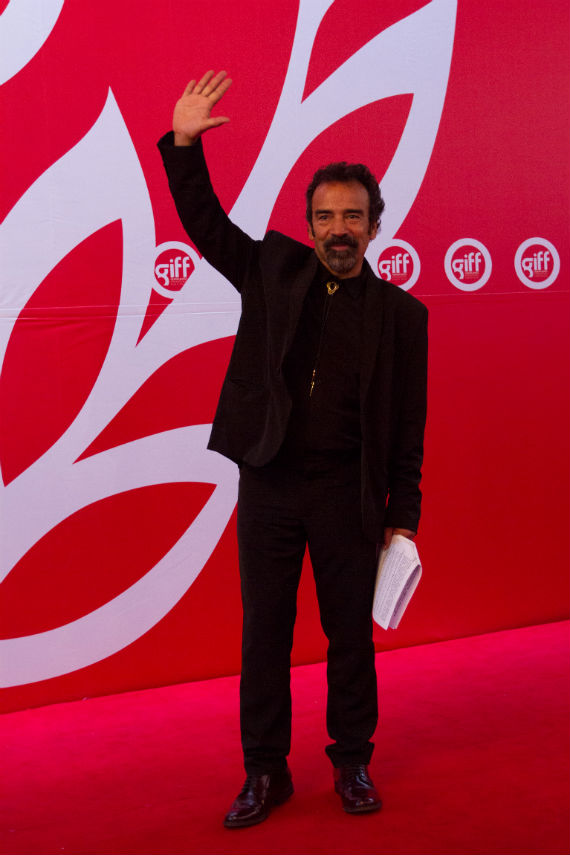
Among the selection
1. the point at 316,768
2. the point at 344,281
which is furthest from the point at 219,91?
the point at 316,768

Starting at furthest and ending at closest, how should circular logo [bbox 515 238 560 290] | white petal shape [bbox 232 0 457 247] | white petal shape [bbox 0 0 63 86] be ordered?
circular logo [bbox 515 238 560 290] < white petal shape [bbox 232 0 457 247] < white petal shape [bbox 0 0 63 86]

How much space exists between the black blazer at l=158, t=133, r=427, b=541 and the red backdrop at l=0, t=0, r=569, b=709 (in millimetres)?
844

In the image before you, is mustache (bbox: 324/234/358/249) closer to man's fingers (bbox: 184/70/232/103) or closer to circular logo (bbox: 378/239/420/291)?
man's fingers (bbox: 184/70/232/103)

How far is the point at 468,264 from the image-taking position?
3.48 metres

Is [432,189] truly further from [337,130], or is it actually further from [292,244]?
[292,244]

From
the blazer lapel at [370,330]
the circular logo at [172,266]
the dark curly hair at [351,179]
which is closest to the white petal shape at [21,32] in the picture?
the circular logo at [172,266]

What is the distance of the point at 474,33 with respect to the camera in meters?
3.45

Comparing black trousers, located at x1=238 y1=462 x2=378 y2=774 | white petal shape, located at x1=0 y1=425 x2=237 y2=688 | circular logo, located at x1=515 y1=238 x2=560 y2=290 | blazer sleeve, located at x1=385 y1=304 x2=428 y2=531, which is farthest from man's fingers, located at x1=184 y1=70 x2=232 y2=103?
circular logo, located at x1=515 y1=238 x2=560 y2=290

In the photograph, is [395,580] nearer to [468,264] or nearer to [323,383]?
[323,383]

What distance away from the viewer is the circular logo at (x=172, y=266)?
310 centimetres

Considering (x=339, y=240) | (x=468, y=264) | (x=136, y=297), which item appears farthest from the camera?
(x=468, y=264)

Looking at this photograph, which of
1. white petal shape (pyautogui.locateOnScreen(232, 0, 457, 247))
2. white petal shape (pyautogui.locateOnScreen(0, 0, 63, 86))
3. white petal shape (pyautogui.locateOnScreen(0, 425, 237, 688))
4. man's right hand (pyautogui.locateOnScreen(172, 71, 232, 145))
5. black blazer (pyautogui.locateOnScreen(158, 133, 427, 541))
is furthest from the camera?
white petal shape (pyautogui.locateOnScreen(232, 0, 457, 247))

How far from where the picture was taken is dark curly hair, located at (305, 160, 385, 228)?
2.31 meters

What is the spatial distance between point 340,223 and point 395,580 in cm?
79
